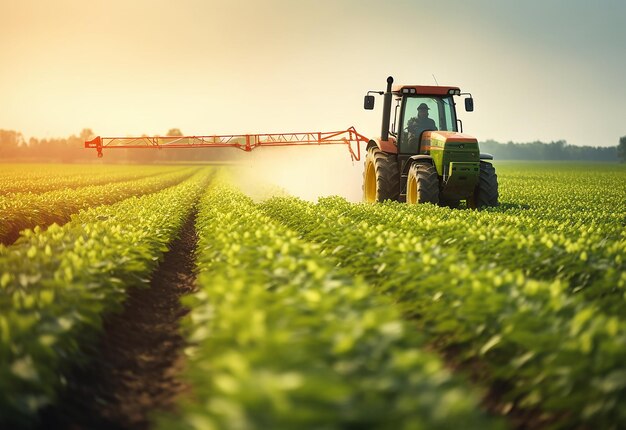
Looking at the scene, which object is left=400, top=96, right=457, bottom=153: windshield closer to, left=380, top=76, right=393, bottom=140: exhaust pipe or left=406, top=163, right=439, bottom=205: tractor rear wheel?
left=380, top=76, right=393, bottom=140: exhaust pipe

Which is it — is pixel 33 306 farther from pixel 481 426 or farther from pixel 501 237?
pixel 501 237

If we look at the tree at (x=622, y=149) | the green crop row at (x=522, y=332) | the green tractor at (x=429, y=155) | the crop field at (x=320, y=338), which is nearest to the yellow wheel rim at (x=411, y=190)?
the green tractor at (x=429, y=155)

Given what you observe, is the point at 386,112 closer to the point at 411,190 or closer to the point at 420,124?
the point at 420,124

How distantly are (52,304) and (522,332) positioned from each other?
3.92 m

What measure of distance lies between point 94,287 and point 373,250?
351cm

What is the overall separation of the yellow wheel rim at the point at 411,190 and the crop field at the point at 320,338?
610 centimetres

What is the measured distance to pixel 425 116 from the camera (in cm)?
1577

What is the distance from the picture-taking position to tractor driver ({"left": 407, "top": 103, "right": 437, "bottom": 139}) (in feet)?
51.6

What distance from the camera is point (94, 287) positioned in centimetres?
580

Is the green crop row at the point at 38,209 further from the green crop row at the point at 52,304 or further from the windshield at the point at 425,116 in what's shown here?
the windshield at the point at 425,116

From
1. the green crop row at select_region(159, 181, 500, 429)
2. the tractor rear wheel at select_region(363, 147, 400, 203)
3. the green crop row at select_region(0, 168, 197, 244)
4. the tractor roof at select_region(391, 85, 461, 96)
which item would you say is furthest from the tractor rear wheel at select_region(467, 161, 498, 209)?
the green crop row at select_region(0, 168, 197, 244)

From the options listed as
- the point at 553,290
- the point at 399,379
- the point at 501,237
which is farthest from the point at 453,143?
the point at 399,379

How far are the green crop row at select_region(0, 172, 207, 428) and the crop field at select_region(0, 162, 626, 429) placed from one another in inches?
0.9

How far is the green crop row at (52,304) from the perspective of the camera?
3986mm
